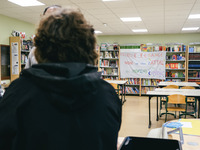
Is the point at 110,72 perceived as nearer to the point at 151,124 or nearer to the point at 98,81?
the point at 151,124

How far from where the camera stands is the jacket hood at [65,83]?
0.69 meters

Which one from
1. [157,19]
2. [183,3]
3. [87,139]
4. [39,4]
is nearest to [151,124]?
[183,3]

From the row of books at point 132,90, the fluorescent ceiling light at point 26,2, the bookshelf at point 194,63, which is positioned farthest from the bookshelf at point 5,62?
the bookshelf at point 194,63

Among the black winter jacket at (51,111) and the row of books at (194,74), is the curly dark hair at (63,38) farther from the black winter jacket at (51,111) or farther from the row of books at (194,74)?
the row of books at (194,74)

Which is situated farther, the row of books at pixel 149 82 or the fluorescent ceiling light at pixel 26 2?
the row of books at pixel 149 82

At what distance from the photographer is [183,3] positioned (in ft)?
15.0

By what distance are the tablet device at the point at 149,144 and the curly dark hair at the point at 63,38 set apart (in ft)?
1.70

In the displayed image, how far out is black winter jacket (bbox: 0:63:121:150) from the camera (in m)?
0.69

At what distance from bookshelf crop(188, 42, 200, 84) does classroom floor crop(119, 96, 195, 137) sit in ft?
7.54

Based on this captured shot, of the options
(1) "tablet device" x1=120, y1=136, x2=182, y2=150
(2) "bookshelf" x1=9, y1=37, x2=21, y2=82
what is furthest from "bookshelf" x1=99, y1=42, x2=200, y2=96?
(1) "tablet device" x1=120, y1=136, x2=182, y2=150

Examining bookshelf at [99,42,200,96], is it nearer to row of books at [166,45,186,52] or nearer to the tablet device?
row of books at [166,45,186,52]

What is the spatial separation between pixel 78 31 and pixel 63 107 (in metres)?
0.29

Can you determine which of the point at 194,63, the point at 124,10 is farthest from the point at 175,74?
the point at 124,10

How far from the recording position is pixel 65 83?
0.69 m
